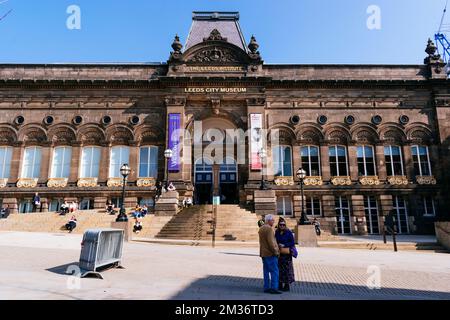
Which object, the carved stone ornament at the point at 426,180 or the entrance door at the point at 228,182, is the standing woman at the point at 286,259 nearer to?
the entrance door at the point at 228,182

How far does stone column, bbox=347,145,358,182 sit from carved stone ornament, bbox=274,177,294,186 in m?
5.59

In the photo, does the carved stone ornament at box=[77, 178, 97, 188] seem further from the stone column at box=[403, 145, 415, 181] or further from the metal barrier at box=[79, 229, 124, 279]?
the stone column at box=[403, 145, 415, 181]

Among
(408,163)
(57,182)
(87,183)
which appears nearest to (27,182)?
(57,182)

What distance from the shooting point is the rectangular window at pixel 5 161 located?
1154 inches

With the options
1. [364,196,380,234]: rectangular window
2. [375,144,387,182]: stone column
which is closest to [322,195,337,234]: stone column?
[364,196,380,234]: rectangular window

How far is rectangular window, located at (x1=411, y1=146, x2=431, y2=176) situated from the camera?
29.7m

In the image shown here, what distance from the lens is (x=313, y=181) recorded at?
2938 centimetres

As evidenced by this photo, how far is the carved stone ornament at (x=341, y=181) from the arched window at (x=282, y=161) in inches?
157

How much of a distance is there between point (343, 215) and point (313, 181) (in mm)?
3977

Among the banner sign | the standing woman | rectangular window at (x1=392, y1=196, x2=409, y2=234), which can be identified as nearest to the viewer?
the standing woman

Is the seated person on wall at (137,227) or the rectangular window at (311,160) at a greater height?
the rectangular window at (311,160)

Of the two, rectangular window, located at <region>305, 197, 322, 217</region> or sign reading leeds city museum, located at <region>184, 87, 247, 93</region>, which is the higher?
sign reading leeds city museum, located at <region>184, 87, 247, 93</region>

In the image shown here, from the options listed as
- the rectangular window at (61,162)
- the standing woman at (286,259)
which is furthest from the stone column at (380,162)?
the rectangular window at (61,162)
